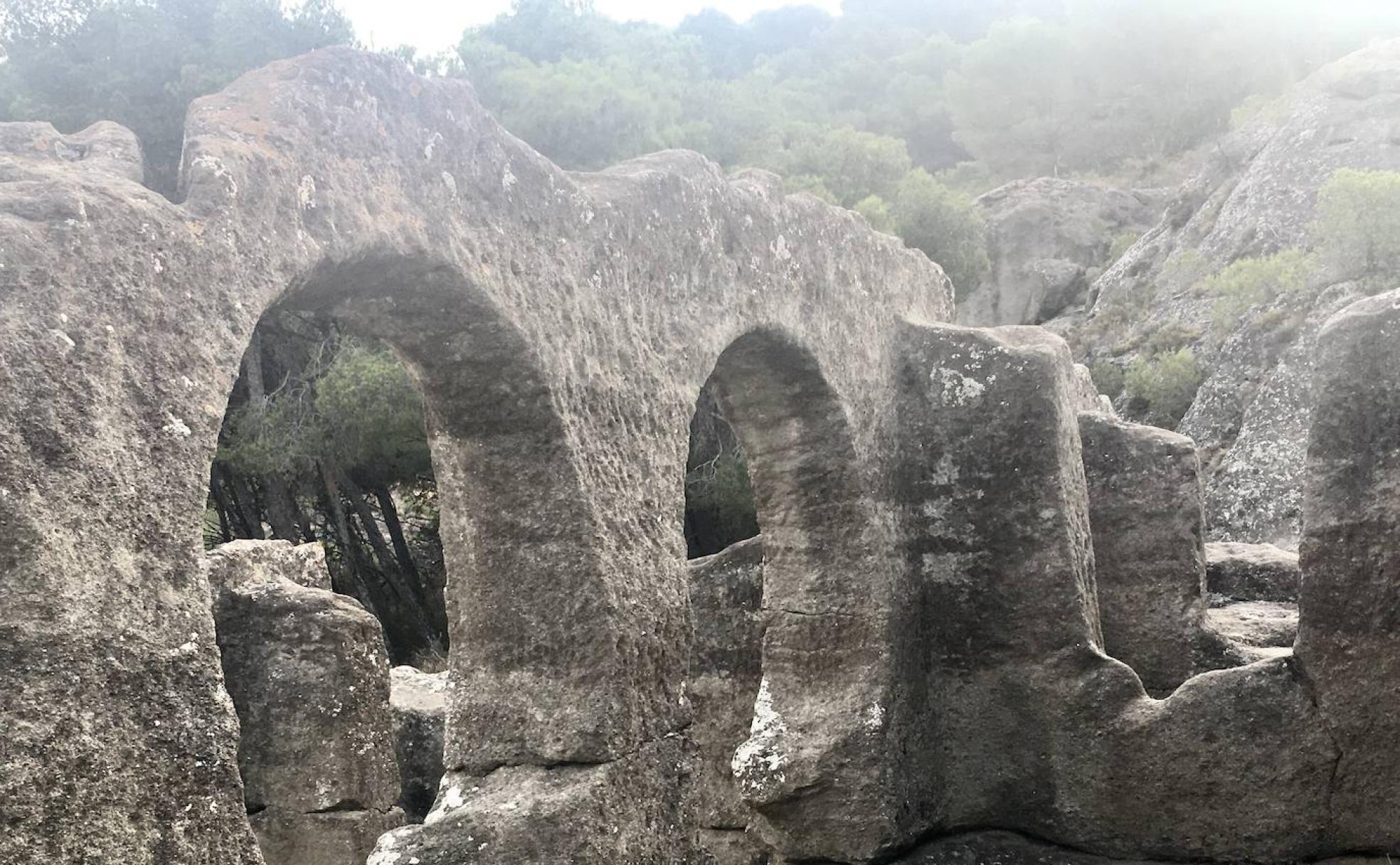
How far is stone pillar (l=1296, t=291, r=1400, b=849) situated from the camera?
4707mm

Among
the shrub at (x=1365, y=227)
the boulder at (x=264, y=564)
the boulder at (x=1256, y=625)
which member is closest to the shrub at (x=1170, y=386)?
the shrub at (x=1365, y=227)

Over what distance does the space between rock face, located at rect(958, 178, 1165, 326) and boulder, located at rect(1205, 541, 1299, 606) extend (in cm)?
1254

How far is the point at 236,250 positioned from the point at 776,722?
3.47 m

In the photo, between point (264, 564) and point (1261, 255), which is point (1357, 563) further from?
point (1261, 255)

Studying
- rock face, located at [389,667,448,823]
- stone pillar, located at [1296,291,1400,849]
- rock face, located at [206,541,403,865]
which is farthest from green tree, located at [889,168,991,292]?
rock face, located at [206,541,403,865]

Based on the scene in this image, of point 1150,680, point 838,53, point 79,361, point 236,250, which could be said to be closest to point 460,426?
point 236,250

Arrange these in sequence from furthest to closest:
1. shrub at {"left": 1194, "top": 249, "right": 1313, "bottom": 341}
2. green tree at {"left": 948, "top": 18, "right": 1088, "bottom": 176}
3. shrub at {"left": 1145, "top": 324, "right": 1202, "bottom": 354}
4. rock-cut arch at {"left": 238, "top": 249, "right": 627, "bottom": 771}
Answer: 1. green tree at {"left": 948, "top": 18, "right": 1088, "bottom": 176}
2. shrub at {"left": 1145, "top": 324, "right": 1202, "bottom": 354}
3. shrub at {"left": 1194, "top": 249, "right": 1313, "bottom": 341}
4. rock-cut arch at {"left": 238, "top": 249, "right": 627, "bottom": 771}

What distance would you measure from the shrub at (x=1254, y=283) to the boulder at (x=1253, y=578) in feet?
21.3

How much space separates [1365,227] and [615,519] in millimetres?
11073

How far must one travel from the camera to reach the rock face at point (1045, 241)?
21375 mm

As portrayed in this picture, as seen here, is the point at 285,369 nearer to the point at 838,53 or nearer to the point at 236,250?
the point at 236,250

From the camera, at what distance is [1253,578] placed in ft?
24.8

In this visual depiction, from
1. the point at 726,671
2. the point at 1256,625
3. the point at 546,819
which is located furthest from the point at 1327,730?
the point at 546,819

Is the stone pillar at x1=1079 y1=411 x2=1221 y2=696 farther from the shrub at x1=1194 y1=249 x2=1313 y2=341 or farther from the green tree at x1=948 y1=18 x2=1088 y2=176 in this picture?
the green tree at x1=948 y1=18 x2=1088 y2=176
